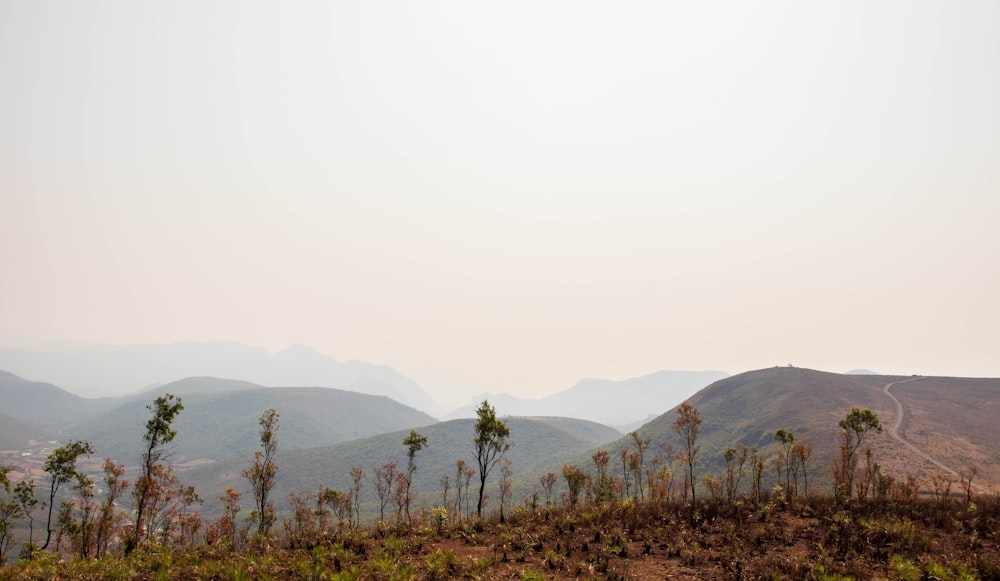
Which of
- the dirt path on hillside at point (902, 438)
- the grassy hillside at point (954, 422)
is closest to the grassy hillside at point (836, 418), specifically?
the grassy hillside at point (954, 422)

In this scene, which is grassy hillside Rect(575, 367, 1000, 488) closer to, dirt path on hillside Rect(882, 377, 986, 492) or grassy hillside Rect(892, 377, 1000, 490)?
grassy hillside Rect(892, 377, 1000, 490)

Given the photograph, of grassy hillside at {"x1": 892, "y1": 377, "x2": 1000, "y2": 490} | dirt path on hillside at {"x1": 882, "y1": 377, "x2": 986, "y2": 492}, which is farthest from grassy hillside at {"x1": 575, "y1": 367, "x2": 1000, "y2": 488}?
dirt path on hillside at {"x1": 882, "y1": 377, "x2": 986, "y2": 492}

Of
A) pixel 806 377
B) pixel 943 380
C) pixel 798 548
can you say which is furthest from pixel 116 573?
pixel 943 380

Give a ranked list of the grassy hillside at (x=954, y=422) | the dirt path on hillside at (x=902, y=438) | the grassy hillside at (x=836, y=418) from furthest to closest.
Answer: the grassy hillside at (x=836, y=418) → the grassy hillside at (x=954, y=422) → the dirt path on hillside at (x=902, y=438)

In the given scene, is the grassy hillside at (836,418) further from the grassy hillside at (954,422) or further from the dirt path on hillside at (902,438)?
the dirt path on hillside at (902,438)

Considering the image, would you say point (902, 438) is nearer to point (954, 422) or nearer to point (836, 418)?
point (836, 418)

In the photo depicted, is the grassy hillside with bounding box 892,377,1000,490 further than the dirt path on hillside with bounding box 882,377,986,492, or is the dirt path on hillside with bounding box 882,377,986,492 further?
the grassy hillside with bounding box 892,377,1000,490

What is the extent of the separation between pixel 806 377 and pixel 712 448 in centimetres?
6248

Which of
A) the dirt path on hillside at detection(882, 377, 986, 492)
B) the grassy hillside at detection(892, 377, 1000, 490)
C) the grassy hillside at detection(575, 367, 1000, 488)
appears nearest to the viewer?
the dirt path on hillside at detection(882, 377, 986, 492)

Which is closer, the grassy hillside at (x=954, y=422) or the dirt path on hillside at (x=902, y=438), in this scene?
the dirt path on hillside at (x=902, y=438)

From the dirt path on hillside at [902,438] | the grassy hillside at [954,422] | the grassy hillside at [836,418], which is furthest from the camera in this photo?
the grassy hillside at [836,418]

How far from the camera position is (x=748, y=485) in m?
101

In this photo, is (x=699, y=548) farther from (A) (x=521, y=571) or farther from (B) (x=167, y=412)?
(B) (x=167, y=412)

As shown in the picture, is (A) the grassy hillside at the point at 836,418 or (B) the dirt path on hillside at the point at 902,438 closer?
(B) the dirt path on hillside at the point at 902,438
